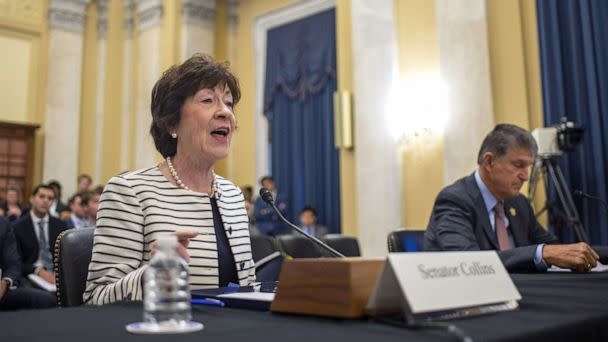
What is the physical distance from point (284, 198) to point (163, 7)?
347 centimetres

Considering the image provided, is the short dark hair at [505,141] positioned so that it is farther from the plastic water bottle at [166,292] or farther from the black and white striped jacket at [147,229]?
the plastic water bottle at [166,292]

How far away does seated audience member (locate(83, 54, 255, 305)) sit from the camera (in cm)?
158

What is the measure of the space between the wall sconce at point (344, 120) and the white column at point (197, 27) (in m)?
2.91

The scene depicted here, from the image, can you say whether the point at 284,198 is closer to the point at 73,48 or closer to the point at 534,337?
the point at 73,48

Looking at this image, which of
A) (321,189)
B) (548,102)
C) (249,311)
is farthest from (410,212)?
(249,311)

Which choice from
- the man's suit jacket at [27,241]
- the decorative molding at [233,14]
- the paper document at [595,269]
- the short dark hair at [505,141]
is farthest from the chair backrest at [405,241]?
the decorative molding at [233,14]

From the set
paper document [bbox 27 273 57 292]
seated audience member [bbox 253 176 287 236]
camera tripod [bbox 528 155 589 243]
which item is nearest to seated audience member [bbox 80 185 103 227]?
paper document [bbox 27 273 57 292]

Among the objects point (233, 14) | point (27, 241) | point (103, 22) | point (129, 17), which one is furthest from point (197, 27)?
point (27, 241)

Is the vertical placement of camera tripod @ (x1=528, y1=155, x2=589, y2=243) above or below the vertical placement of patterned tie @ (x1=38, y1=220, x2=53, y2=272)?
above

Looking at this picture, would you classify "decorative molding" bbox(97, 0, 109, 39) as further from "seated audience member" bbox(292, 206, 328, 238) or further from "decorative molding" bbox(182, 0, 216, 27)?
"seated audience member" bbox(292, 206, 328, 238)

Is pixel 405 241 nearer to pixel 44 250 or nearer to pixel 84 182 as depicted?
pixel 44 250

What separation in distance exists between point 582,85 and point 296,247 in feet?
11.4

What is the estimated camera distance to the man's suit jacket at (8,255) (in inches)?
149

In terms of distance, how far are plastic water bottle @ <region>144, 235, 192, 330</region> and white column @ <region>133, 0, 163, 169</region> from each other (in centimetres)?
816
